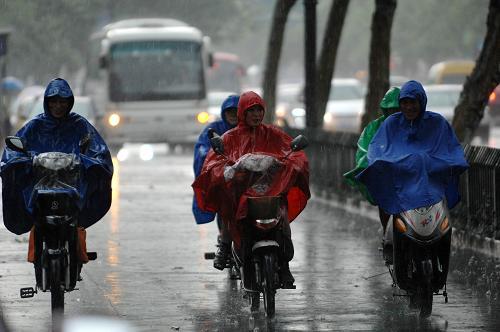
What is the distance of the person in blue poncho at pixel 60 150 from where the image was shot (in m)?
10.6

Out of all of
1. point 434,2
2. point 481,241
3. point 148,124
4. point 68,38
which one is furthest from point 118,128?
point 434,2

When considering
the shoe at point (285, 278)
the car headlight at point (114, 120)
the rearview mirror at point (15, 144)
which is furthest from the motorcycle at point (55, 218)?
the car headlight at point (114, 120)

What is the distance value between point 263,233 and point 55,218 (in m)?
1.40

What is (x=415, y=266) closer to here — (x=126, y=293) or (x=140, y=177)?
(x=126, y=293)

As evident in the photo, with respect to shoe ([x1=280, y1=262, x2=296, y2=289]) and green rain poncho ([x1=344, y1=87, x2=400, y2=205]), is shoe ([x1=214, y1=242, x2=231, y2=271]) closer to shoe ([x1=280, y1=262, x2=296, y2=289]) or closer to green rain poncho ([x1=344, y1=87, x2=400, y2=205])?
green rain poncho ([x1=344, y1=87, x2=400, y2=205])

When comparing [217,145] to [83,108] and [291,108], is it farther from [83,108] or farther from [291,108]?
[291,108]

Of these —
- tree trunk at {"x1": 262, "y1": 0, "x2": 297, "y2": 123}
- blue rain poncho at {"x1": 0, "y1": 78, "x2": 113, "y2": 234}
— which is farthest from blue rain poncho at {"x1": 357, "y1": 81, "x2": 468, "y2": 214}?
tree trunk at {"x1": 262, "y1": 0, "x2": 297, "y2": 123}

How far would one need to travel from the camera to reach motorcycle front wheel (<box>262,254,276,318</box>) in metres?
10.3

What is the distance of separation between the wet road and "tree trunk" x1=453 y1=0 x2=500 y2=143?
1.76 m

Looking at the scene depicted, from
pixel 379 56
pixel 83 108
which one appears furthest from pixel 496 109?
pixel 379 56

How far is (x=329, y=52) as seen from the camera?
2781 cm

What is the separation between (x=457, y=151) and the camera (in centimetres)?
1088

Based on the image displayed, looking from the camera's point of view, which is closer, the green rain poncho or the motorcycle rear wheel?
the motorcycle rear wheel

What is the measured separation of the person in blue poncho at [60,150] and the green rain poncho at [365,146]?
6.03 ft
